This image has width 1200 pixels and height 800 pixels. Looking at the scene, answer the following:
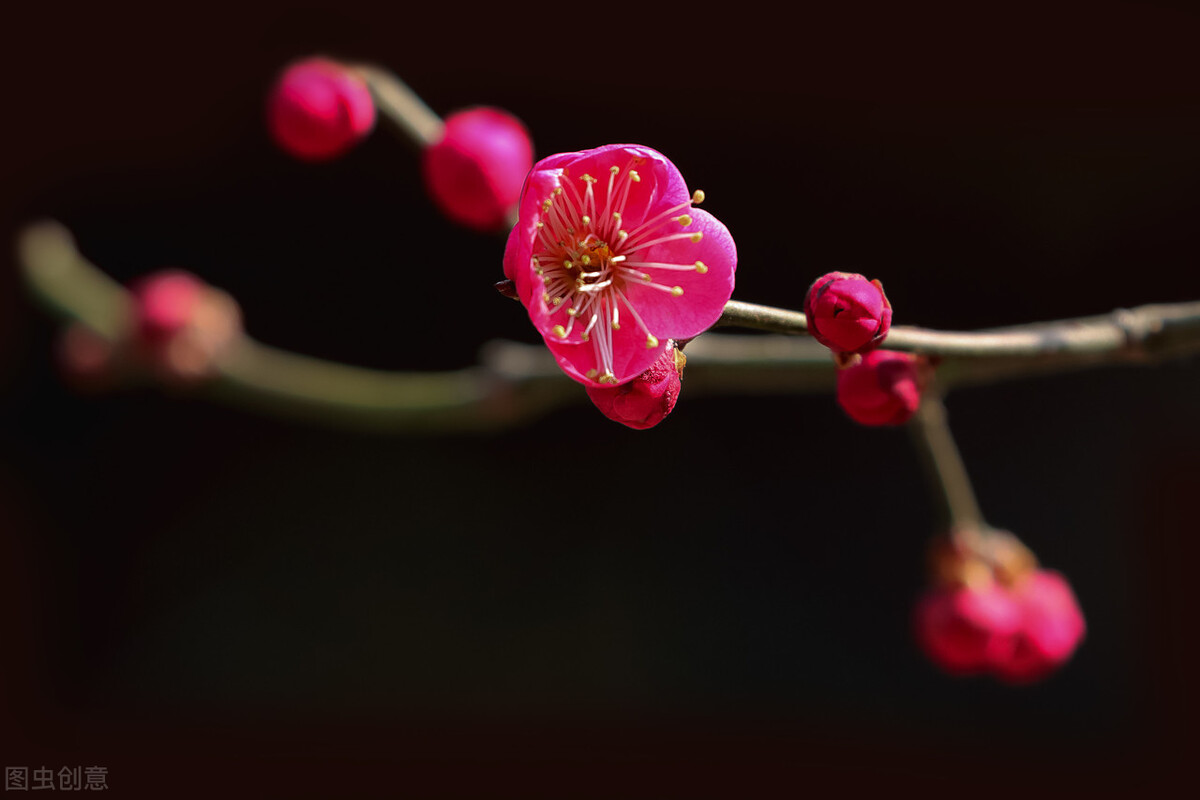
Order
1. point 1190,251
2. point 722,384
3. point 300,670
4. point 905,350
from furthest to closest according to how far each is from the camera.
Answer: point 300,670 → point 1190,251 → point 722,384 → point 905,350

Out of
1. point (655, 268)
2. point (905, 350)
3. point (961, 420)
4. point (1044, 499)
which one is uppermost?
point (961, 420)

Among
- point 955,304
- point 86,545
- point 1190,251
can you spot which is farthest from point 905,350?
point 86,545

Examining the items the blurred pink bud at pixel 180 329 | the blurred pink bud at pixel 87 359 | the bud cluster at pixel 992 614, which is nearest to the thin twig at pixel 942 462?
the bud cluster at pixel 992 614

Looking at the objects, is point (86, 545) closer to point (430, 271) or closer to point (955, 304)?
point (430, 271)

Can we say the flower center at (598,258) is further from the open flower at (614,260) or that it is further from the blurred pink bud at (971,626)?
the blurred pink bud at (971,626)

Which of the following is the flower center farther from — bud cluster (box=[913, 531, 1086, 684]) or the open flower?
bud cluster (box=[913, 531, 1086, 684])

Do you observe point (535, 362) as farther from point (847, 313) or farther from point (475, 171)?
point (847, 313)

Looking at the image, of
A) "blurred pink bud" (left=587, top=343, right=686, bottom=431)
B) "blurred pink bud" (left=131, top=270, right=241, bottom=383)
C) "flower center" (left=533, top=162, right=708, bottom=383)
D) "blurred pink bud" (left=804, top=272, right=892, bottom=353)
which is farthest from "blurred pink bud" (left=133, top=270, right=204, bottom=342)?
"blurred pink bud" (left=804, top=272, right=892, bottom=353)

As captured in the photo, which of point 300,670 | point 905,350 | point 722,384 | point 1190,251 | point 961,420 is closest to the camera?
point 905,350
